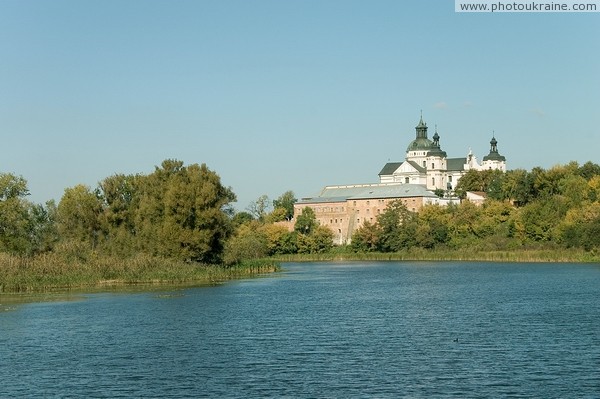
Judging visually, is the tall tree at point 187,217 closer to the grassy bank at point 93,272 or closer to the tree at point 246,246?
the grassy bank at point 93,272

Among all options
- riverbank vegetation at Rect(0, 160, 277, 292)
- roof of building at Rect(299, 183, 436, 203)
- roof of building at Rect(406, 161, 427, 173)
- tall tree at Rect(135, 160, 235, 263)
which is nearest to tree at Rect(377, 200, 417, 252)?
roof of building at Rect(299, 183, 436, 203)

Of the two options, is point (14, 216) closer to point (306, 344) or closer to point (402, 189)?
point (306, 344)

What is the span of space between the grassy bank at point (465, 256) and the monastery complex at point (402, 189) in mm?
22927

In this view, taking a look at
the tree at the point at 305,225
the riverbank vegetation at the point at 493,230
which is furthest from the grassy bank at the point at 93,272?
the tree at the point at 305,225

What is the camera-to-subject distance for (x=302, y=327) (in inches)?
1356

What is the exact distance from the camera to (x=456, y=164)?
179 meters

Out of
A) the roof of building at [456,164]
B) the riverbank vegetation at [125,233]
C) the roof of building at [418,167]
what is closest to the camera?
the riverbank vegetation at [125,233]

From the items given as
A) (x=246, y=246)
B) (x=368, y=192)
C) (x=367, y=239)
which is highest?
(x=368, y=192)

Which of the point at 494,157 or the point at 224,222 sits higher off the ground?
the point at 494,157

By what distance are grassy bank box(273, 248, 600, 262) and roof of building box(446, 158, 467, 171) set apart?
63602 mm

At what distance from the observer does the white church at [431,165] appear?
172 m

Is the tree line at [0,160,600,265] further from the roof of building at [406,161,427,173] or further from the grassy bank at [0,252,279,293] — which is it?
the roof of building at [406,161,427,173]

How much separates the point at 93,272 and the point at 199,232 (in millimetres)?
9972

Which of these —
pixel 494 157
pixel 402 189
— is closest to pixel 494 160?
pixel 494 157
